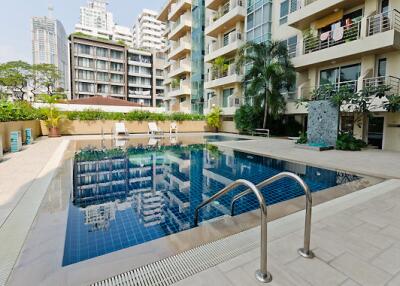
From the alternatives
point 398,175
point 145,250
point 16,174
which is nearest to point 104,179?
point 16,174

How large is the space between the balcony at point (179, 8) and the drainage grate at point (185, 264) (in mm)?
32807

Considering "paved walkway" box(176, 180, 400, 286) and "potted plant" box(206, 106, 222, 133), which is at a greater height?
"potted plant" box(206, 106, 222, 133)

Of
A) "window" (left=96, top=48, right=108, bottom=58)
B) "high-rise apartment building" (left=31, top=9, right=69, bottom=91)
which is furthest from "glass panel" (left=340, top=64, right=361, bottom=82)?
"high-rise apartment building" (left=31, top=9, right=69, bottom=91)

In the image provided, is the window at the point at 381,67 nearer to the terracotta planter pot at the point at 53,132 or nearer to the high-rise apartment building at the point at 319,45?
the high-rise apartment building at the point at 319,45

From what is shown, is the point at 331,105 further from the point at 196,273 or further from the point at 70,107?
the point at 70,107

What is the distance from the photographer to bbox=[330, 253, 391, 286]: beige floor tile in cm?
227

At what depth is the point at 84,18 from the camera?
407ft

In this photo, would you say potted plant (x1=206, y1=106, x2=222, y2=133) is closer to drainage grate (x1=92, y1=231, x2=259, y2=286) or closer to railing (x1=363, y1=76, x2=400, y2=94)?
railing (x1=363, y1=76, x2=400, y2=94)

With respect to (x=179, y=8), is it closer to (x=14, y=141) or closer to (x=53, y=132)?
(x=53, y=132)

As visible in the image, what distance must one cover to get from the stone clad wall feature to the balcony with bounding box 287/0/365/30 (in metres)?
6.36

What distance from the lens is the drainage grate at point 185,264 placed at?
234 cm

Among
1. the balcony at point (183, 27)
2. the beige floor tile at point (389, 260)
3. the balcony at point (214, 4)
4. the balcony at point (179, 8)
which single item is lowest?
the beige floor tile at point (389, 260)

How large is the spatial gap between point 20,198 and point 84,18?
149 metres

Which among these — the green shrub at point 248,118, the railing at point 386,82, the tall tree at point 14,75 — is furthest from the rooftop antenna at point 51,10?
the railing at point 386,82
